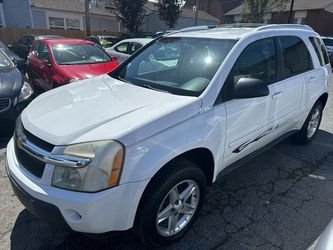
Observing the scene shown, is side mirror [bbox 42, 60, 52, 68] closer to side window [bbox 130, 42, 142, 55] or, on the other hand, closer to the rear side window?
side window [bbox 130, 42, 142, 55]

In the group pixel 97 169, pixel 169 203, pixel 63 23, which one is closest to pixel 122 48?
pixel 169 203

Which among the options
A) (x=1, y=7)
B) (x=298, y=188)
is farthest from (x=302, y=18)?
(x=298, y=188)

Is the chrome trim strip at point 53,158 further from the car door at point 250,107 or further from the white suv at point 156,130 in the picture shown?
the car door at point 250,107

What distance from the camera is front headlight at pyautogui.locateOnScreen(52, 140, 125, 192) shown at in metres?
1.87

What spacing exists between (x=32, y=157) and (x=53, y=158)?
0.30 m

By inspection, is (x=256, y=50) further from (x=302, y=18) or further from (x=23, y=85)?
(x=302, y=18)

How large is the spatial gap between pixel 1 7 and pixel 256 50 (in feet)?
66.8

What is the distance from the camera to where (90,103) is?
8.19ft

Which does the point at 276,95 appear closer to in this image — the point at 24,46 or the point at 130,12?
the point at 24,46

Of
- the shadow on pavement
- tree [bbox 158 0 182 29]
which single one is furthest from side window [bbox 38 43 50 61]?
tree [bbox 158 0 182 29]

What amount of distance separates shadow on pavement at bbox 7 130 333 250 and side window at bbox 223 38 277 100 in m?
1.23

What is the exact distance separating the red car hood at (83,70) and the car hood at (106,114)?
3.34 meters

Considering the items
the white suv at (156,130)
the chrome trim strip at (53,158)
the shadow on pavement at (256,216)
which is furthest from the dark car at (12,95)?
the chrome trim strip at (53,158)

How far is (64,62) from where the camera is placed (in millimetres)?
6645
